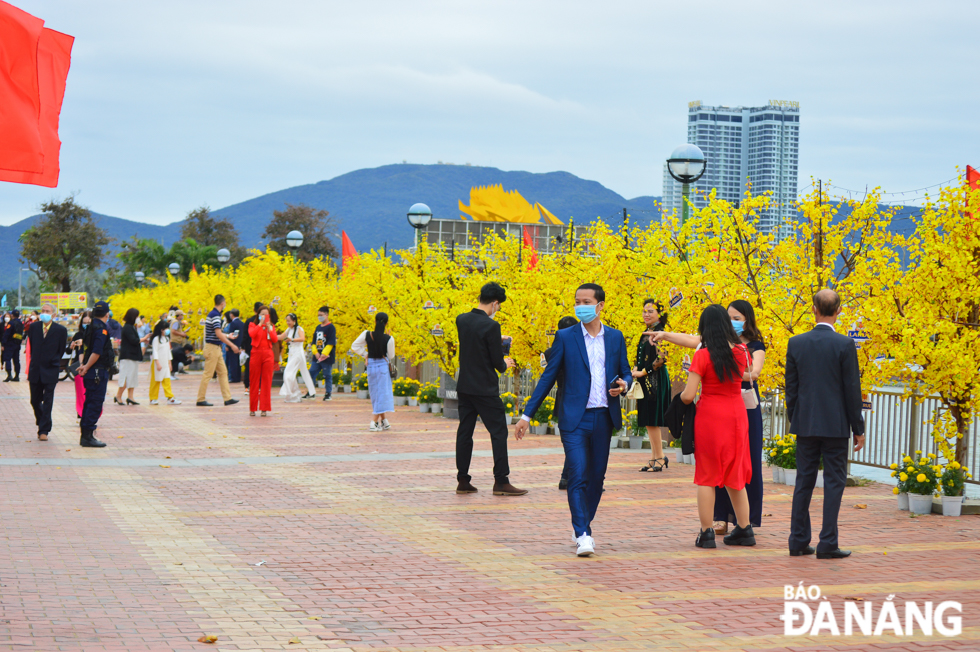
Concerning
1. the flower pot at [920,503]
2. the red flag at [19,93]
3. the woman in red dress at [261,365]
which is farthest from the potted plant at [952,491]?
the woman in red dress at [261,365]

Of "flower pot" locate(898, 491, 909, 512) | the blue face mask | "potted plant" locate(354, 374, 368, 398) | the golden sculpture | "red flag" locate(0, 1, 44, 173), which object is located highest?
the golden sculpture

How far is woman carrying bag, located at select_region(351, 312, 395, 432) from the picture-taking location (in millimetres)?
16609

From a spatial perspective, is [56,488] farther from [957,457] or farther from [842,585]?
[957,457]

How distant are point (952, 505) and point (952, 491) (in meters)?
0.13

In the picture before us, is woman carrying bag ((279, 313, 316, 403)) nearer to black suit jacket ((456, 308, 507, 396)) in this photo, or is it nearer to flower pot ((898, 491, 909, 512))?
black suit jacket ((456, 308, 507, 396))

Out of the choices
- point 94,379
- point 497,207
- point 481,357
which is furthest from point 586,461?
point 497,207

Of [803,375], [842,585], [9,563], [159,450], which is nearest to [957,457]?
[803,375]

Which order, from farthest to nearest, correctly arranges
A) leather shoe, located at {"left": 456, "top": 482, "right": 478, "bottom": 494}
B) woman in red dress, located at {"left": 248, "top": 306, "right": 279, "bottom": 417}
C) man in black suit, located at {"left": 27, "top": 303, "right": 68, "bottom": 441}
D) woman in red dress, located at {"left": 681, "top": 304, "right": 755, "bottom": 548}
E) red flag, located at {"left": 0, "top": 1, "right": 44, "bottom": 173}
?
woman in red dress, located at {"left": 248, "top": 306, "right": 279, "bottom": 417}, man in black suit, located at {"left": 27, "top": 303, "right": 68, "bottom": 441}, leather shoe, located at {"left": 456, "top": 482, "right": 478, "bottom": 494}, woman in red dress, located at {"left": 681, "top": 304, "right": 755, "bottom": 548}, red flag, located at {"left": 0, "top": 1, "right": 44, "bottom": 173}

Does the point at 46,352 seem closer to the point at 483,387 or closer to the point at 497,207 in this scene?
A: the point at 483,387

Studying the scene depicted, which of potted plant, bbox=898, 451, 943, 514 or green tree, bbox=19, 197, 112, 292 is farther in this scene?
green tree, bbox=19, 197, 112, 292

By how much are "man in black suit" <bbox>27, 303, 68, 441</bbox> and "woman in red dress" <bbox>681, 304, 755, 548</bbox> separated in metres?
10.3

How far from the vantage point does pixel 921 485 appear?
9.79m

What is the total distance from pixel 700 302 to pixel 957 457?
355 cm

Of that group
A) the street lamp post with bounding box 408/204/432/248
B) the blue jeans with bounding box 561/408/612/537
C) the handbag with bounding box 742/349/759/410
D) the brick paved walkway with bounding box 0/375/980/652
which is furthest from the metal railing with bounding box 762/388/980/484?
the street lamp post with bounding box 408/204/432/248
